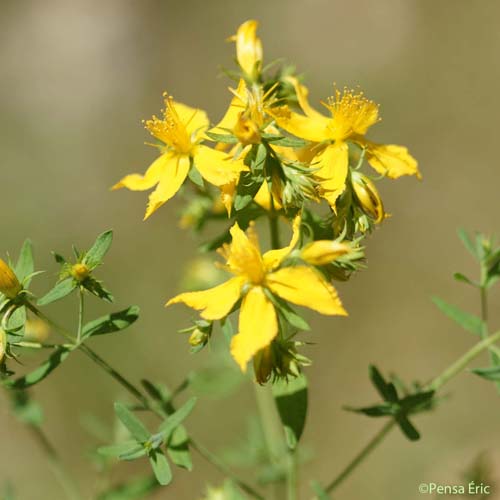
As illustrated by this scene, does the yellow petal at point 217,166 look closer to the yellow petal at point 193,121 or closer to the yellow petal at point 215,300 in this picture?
the yellow petal at point 193,121

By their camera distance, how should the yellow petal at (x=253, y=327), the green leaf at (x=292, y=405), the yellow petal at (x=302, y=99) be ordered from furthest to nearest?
the yellow petal at (x=302, y=99), the green leaf at (x=292, y=405), the yellow petal at (x=253, y=327)

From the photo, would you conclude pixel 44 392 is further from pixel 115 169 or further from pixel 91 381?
pixel 115 169

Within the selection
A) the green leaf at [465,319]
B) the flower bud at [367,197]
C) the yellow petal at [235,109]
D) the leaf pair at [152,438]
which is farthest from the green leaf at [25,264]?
the green leaf at [465,319]

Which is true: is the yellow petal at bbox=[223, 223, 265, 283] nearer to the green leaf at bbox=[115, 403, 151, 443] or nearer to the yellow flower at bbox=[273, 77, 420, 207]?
the yellow flower at bbox=[273, 77, 420, 207]

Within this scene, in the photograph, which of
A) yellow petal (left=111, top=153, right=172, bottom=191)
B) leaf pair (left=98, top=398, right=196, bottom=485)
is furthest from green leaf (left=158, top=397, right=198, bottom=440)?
yellow petal (left=111, top=153, right=172, bottom=191)

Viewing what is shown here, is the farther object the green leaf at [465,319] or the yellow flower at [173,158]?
the green leaf at [465,319]

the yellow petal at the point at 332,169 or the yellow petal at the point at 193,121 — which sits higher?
the yellow petal at the point at 193,121
